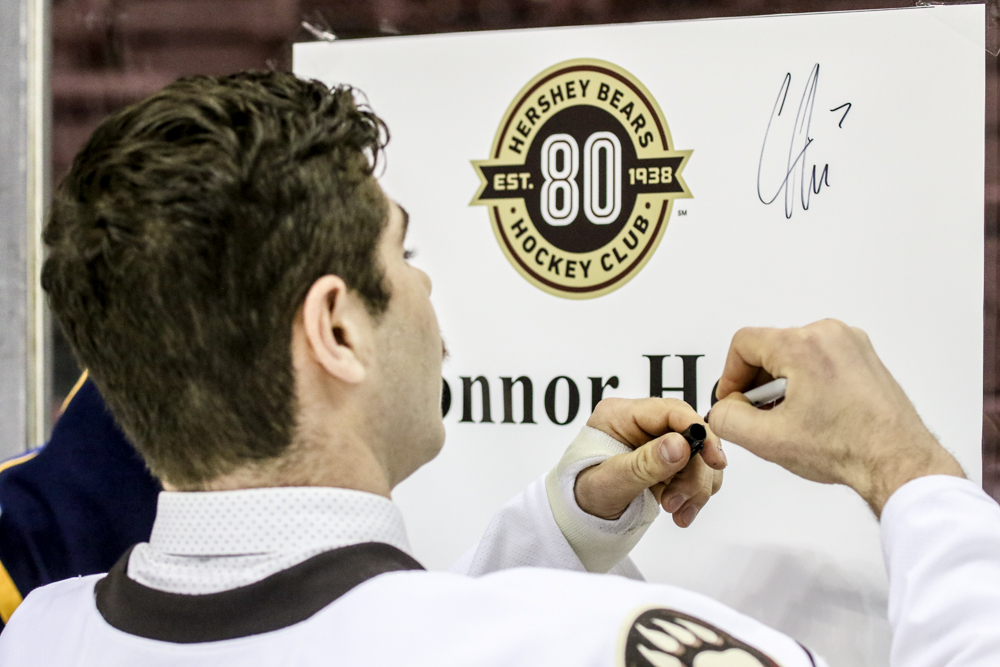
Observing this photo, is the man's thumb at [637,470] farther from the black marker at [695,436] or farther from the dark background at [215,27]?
the dark background at [215,27]

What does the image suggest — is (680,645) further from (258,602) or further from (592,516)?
(592,516)

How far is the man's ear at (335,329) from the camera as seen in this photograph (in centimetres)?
66

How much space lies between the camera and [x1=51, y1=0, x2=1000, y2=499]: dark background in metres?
1.06

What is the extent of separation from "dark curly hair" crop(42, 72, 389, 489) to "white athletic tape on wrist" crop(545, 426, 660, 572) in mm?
381

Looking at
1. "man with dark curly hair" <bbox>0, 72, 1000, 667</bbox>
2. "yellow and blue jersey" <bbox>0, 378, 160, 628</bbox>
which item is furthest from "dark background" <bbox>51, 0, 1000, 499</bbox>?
"man with dark curly hair" <bbox>0, 72, 1000, 667</bbox>

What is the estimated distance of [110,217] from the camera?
651 mm

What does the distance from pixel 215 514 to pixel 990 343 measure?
0.87 meters

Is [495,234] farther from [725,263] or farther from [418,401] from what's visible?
[418,401]

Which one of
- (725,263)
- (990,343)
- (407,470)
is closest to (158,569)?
(407,470)

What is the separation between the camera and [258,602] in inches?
23.4

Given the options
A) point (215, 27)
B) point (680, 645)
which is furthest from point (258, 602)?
point (215, 27)
